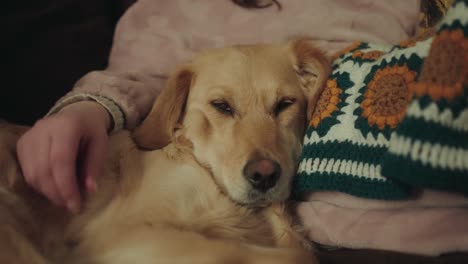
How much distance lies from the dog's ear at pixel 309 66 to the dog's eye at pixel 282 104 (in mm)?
45

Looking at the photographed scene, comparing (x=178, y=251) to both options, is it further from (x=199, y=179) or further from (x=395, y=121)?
(x=395, y=121)

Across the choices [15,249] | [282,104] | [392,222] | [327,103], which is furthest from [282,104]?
[15,249]

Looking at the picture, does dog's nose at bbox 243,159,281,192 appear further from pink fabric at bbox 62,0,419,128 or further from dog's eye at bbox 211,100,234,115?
pink fabric at bbox 62,0,419,128

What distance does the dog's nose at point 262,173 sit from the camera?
A: 878 millimetres

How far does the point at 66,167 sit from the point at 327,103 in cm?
56

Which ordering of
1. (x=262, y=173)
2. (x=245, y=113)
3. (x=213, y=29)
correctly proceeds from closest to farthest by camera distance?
1. (x=262, y=173)
2. (x=245, y=113)
3. (x=213, y=29)

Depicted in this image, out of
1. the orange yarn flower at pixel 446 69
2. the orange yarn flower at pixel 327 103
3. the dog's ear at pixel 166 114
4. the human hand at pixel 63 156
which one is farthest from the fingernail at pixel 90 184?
the orange yarn flower at pixel 446 69

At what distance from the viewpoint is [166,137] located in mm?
1058

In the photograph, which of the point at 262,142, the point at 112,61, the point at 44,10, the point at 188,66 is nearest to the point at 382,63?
the point at 262,142

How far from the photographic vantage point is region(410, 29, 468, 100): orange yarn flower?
61 cm

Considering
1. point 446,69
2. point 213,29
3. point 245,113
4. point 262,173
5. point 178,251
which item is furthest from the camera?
point 213,29

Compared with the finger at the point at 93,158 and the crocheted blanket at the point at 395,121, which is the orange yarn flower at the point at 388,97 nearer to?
the crocheted blanket at the point at 395,121

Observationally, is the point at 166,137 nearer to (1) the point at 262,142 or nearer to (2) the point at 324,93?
(1) the point at 262,142

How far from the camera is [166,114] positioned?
1082mm
